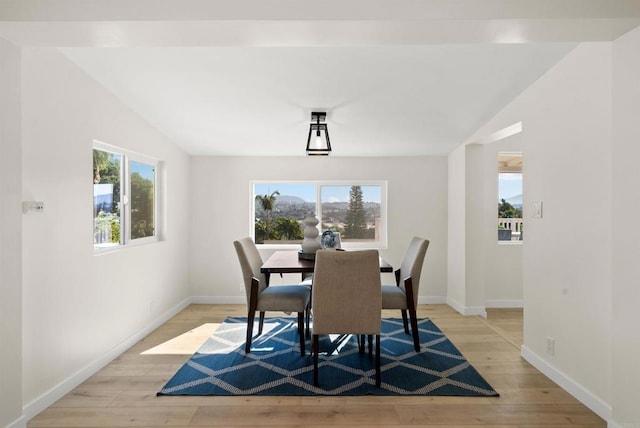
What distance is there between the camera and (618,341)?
198 centimetres

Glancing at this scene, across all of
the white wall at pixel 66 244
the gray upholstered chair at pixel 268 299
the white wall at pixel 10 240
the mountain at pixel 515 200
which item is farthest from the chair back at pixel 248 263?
the mountain at pixel 515 200

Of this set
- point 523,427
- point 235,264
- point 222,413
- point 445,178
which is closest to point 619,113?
point 523,427

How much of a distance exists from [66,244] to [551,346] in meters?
3.50

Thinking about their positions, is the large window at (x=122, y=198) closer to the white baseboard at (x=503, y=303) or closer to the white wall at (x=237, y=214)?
the white wall at (x=237, y=214)

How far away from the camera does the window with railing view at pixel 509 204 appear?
499 centimetres

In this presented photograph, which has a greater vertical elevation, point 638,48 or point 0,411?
point 638,48

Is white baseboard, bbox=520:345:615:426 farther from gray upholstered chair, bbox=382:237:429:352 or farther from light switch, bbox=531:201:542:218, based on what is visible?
light switch, bbox=531:201:542:218

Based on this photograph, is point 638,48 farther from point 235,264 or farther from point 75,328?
point 235,264

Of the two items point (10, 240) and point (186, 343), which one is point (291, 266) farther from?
point (10, 240)

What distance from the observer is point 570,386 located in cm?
258

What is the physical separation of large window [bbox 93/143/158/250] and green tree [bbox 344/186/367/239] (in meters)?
2.45

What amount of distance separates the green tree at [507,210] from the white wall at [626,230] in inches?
123

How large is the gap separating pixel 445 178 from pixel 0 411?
479 cm

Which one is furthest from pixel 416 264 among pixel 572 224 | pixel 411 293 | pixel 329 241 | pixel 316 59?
pixel 316 59
